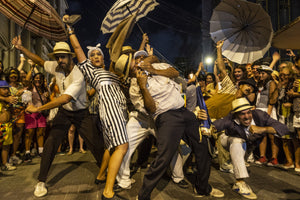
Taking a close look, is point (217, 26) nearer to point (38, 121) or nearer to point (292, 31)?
point (292, 31)

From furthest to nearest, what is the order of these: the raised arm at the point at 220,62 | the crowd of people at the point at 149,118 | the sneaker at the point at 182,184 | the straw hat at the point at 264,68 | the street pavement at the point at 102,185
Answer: the straw hat at the point at 264,68
the raised arm at the point at 220,62
the sneaker at the point at 182,184
the street pavement at the point at 102,185
the crowd of people at the point at 149,118

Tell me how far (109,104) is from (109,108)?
0.20 feet

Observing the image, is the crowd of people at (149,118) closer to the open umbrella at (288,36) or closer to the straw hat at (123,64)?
the straw hat at (123,64)

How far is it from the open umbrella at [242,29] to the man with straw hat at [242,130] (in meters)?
1.70

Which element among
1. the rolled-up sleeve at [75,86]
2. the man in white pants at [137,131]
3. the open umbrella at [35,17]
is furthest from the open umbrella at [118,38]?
the open umbrella at [35,17]

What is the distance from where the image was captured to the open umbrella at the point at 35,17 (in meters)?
3.54

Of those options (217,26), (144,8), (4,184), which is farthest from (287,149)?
(4,184)

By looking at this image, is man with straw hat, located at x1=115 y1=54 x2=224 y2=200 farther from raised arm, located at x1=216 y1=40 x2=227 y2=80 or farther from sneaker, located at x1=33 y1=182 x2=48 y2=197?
raised arm, located at x1=216 y1=40 x2=227 y2=80

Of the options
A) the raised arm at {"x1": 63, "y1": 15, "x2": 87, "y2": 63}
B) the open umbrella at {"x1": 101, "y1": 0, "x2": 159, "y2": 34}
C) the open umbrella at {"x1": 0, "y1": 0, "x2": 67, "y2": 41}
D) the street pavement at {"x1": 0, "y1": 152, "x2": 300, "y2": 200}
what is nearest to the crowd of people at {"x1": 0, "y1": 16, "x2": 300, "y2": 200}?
the raised arm at {"x1": 63, "y1": 15, "x2": 87, "y2": 63}

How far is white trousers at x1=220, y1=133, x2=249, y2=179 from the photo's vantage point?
3.18 m

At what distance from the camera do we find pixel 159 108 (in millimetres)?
2943

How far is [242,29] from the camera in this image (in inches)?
192

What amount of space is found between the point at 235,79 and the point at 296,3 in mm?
8752

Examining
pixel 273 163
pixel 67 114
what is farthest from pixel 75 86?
pixel 273 163
